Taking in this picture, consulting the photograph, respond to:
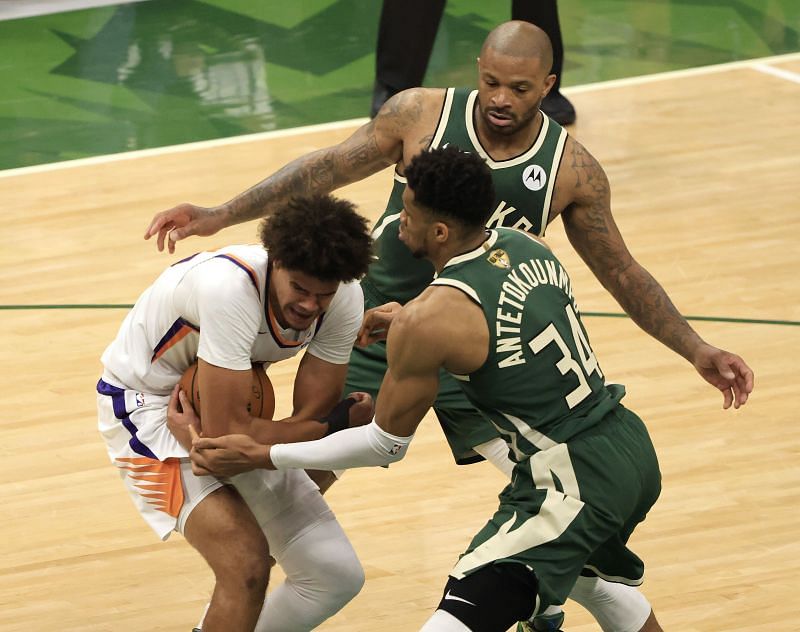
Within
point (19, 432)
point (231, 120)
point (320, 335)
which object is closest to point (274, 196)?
point (320, 335)

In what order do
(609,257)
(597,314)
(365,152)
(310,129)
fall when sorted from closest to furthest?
(609,257) < (365,152) < (597,314) < (310,129)

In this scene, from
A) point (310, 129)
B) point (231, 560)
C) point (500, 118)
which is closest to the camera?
point (231, 560)

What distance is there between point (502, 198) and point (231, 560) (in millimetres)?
1363

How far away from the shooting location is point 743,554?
4.79 metres

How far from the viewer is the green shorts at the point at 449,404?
436cm

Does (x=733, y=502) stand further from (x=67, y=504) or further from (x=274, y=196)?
(x=67, y=504)

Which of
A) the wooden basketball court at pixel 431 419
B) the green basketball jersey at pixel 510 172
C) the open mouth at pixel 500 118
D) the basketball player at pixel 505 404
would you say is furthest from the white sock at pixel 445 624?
the open mouth at pixel 500 118

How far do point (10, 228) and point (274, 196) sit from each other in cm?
331

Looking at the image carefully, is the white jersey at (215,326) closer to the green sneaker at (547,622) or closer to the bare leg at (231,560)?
the bare leg at (231,560)

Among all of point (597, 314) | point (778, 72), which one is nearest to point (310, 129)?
point (597, 314)

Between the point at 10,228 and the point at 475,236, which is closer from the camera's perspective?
the point at 475,236

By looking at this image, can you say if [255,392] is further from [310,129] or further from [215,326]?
[310,129]

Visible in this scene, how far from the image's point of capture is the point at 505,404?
3580mm

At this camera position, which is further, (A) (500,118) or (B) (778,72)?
(B) (778,72)
